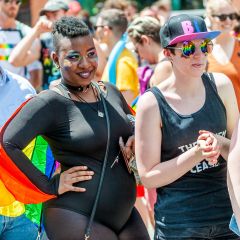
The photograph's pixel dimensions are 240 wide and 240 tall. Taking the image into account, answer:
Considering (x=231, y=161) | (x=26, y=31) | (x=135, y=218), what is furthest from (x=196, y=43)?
(x=26, y=31)

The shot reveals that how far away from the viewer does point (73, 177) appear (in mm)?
3428

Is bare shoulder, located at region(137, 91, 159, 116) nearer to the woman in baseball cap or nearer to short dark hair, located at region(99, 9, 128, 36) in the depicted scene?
the woman in baseball cap

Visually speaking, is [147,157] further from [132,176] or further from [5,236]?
[5,236]

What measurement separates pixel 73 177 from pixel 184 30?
919mm

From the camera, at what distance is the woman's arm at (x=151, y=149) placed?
3312mm

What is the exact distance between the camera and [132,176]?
3609mm

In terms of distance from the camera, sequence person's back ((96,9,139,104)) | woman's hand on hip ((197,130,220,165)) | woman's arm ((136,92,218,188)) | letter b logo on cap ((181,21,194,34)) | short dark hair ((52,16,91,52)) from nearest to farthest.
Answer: woman's hand on hip ((197,130,220,165)) < woman's arm ((136,92,218,188)) < letter b logo on cap ((181,21,194,34)) < short dark hair ((52,16,91,52)) < person's back ((96,9,139,104))

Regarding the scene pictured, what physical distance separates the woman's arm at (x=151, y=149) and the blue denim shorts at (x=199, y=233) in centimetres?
25

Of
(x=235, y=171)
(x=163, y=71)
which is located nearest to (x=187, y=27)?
(x=235, y=171)

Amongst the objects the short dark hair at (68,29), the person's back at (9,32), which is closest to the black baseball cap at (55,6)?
the person's back at (9,32)

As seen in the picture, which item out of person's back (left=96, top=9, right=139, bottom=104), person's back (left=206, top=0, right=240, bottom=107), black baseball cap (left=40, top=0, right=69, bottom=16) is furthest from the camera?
black baseball cap (left=40, top=0, right=69, bottom=16)

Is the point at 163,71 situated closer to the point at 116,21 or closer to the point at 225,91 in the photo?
the point at 225,91

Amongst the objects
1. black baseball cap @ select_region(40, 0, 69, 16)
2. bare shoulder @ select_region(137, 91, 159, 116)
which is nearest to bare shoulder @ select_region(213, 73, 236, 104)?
bare shoulder @ select_region(137, 91, 159, 116)

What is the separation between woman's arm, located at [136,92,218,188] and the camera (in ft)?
10.9
